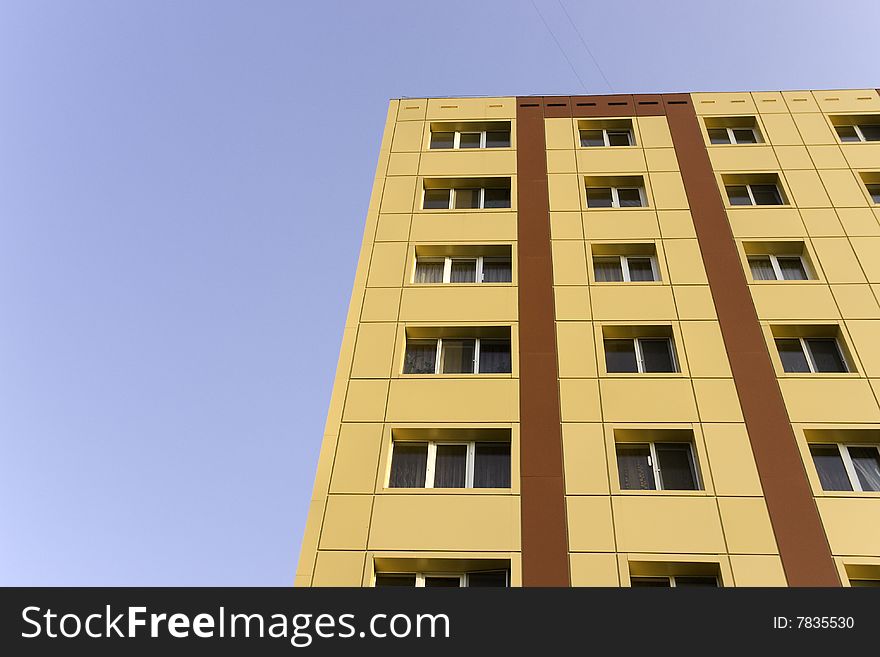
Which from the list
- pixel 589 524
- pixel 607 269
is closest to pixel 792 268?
pixel 607 269

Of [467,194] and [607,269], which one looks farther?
[467,194]

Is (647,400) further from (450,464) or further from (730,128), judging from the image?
(730,128)

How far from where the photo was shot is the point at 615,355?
18078mm

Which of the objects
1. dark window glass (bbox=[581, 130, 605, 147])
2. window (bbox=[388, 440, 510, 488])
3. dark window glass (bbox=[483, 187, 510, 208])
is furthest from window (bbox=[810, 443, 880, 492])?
dark window glass (bbox=[581, 130, 605, 147])

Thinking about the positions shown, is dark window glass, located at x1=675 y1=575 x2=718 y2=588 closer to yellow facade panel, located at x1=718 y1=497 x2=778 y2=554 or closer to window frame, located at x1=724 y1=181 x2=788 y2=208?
yellow facade panel, located at x1=718 y1=497 x2=778 y2=554

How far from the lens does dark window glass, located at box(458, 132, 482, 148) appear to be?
25.7 metres

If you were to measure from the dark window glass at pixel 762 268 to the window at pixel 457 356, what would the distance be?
6.89 metres

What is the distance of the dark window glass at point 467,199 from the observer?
75.2 feet

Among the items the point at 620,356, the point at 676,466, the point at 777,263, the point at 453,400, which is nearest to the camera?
the point at 676,466

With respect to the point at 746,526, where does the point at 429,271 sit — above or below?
above

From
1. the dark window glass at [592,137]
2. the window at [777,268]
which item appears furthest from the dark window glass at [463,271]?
the dark window glass at [592,137]

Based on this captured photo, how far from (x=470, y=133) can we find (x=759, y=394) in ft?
45.4

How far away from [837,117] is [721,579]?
17823mm
